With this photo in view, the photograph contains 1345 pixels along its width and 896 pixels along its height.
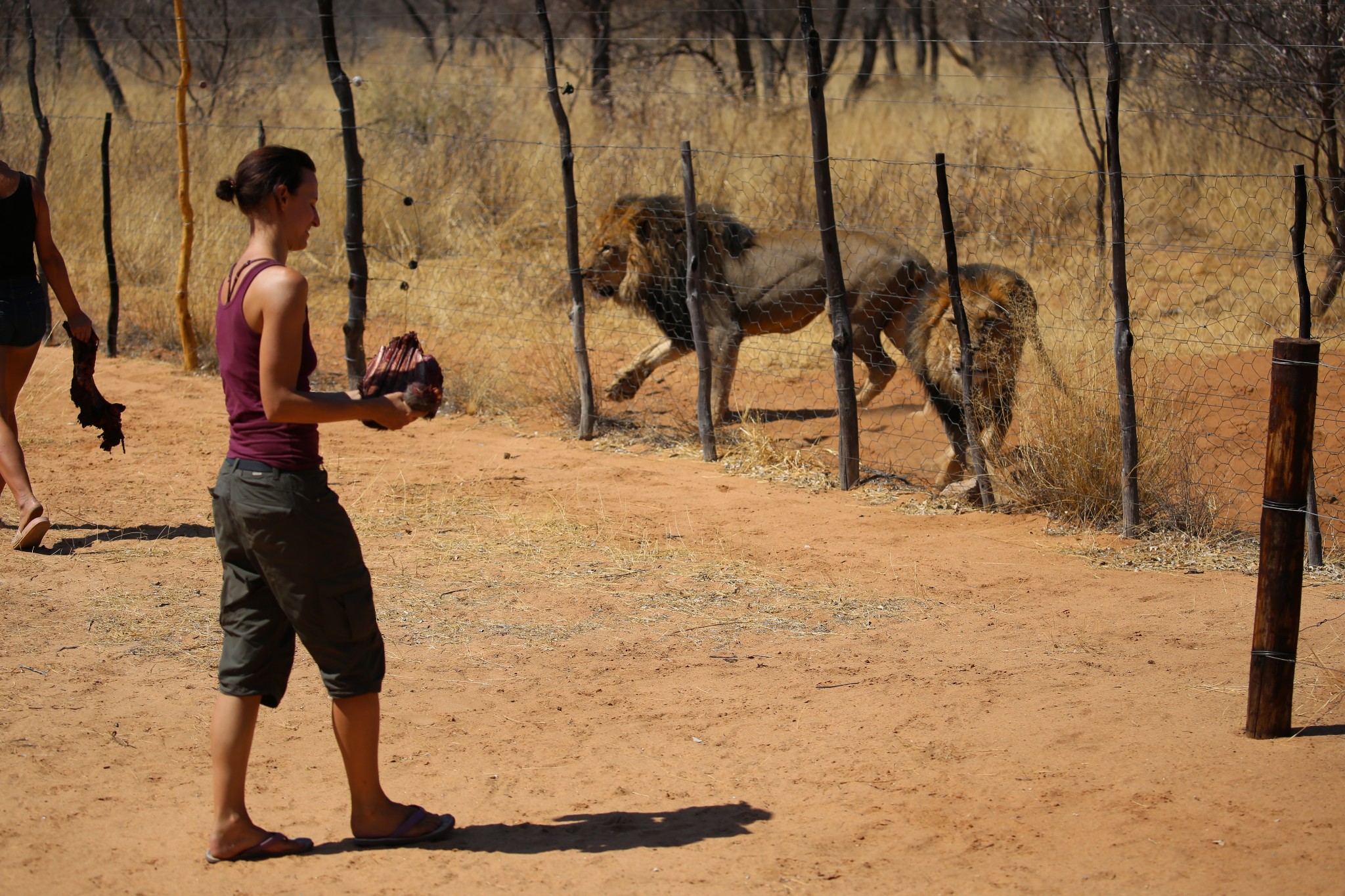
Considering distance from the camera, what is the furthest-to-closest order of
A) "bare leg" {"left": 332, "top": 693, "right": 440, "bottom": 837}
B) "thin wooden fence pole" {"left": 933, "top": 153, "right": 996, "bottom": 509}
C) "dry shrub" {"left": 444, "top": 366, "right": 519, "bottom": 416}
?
"dry shrub" {"left": 444, "top": 366, "right": 519, "bottom": 416} < "thin wooden fence pole" {"left": 933, "top": 153, "right": 996, "bottom": 509} < "bare leg" {"left": 332, "top": 693, "right": 440, "bottom": 837}

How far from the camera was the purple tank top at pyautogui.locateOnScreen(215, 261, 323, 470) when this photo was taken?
3.02 m

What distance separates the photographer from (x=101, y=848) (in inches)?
132

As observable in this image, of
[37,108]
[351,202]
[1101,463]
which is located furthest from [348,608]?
[37,108]

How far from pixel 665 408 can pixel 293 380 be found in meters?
6.66

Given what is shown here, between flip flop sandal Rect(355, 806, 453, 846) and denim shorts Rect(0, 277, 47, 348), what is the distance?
3587 millimetres

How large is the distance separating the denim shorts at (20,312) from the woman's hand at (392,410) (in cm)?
347

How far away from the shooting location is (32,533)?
18.9 feet

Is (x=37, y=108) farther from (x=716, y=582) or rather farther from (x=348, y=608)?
(x=348, y=608)

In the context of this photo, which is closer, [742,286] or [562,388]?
[742,286]

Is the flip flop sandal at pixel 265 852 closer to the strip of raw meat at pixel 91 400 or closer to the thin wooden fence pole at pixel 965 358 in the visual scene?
the strip of raw meat at pixel 91 400

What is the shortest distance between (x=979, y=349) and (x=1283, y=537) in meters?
3.19

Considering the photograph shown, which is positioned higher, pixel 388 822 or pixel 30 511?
pixel 30 511

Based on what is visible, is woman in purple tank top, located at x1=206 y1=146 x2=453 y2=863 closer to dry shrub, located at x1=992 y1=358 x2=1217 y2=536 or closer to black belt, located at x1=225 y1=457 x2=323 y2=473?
black belt, located at x1=225 y1=457 x2=323 y2=473

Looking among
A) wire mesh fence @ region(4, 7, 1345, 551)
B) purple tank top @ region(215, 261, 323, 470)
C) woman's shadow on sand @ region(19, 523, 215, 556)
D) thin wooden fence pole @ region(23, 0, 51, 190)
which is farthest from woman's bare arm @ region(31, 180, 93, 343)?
thin wooden fence pole @ region(23, 0, 51, 190)
